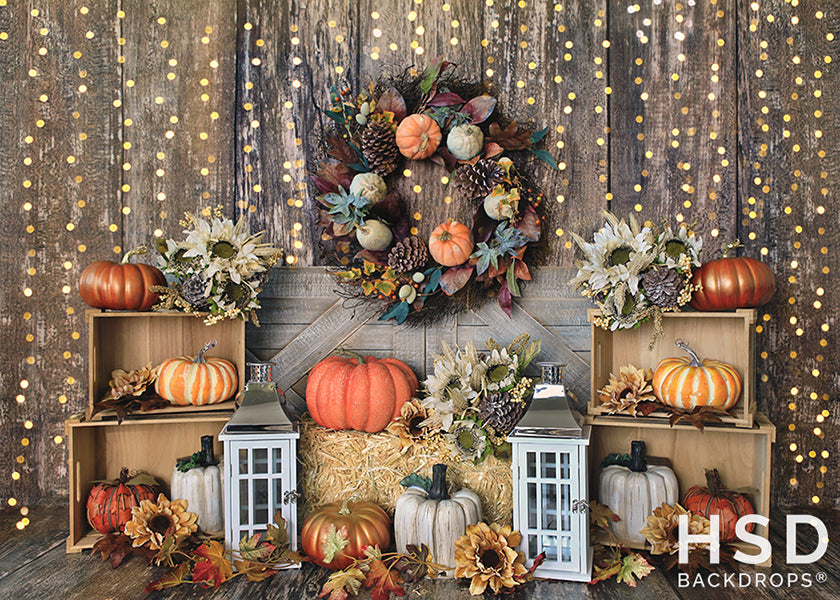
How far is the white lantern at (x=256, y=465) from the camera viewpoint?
75.5 inches

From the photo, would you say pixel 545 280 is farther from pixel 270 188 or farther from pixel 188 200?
pixel 188 200

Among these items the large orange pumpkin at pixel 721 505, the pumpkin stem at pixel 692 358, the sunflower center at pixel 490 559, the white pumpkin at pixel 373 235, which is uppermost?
the white pumpkin at pixel 373 235

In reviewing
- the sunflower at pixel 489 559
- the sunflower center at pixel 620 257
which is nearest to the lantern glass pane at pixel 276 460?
the sunflower at pixel 489 559

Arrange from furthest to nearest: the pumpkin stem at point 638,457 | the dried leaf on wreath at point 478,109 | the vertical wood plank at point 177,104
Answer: the vertical wood plank at point 177,104 < the dried leaf on wreath at point 478,109 < the pumpkin stem at point 638,457

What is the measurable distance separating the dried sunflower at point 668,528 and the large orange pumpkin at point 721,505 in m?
0.05

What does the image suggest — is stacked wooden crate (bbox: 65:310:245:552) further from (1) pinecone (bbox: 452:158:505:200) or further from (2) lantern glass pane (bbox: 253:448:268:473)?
(1) pinecone (bbox: 452:158:505:200)

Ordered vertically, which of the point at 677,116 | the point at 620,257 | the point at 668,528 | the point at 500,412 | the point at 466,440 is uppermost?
the point at 677,116

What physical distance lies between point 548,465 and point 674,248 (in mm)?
835

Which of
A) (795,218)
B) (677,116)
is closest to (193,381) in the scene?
(677,116)

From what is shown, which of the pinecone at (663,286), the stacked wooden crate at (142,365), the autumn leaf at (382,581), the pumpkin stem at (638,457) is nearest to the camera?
the autumn leaf at (382,581)

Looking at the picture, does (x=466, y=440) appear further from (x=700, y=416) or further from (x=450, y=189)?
(x=450, y=189)

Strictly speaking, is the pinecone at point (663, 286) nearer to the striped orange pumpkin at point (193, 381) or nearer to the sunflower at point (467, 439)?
the sunflower at point (467, 439)

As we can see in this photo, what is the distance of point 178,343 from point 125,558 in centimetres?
77

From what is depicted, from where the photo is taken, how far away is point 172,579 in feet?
5.85
